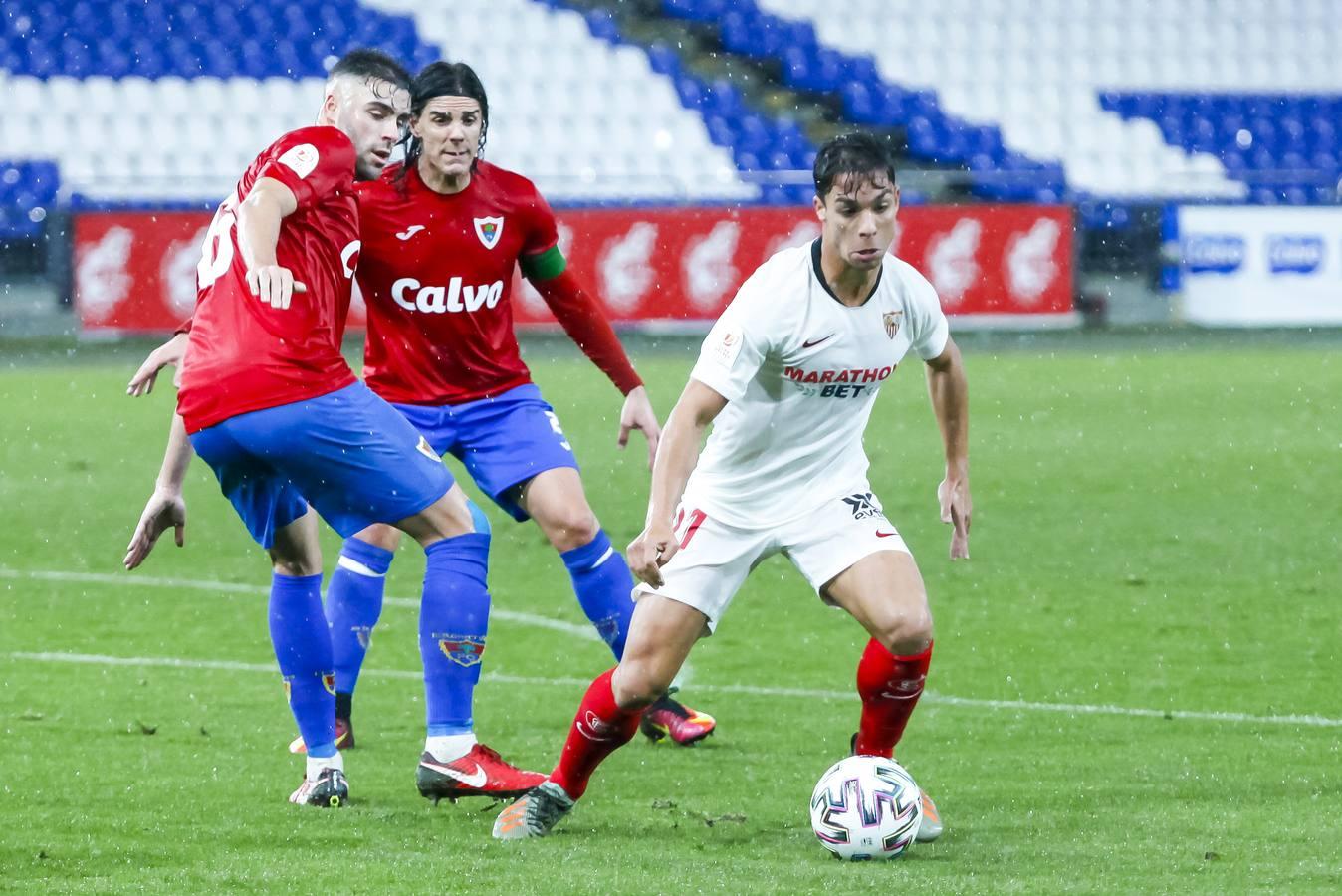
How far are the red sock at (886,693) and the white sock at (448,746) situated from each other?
3.10 ft

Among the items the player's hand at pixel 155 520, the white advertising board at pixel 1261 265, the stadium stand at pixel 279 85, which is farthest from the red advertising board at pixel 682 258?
the player's hand at pixel 155 520

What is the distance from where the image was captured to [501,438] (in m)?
5.54

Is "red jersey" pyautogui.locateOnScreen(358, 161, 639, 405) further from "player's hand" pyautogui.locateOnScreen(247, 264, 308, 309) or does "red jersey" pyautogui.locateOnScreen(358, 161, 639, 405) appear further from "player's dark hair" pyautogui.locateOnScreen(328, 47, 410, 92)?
"player's hand" pyautogui.locateOnScreen(247, 264, 308, 309)

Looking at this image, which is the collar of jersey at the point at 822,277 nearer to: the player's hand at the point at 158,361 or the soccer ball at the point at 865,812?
the soccer ball at the point at 865,812

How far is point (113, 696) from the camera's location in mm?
6285

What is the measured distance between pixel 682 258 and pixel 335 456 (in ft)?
46.3

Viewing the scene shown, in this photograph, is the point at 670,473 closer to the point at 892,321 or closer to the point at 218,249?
the point at 892,321

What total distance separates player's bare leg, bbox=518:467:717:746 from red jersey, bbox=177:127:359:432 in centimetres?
92

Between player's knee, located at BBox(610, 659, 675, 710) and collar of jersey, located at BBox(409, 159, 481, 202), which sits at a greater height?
collar of jersey, located at BBox(409, 159, 481, 202)

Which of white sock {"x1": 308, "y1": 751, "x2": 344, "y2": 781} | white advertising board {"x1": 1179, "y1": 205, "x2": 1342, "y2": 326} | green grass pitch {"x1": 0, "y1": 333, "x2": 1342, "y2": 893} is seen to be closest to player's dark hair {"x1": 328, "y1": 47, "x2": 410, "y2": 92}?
white sock {"x1": 308, "y1": 751, "x2": 344, "y2": 781}

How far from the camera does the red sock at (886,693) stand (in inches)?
179

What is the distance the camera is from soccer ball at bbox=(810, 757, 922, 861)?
13.7ft

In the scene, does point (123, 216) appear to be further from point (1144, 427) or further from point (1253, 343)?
point (1253, 343)

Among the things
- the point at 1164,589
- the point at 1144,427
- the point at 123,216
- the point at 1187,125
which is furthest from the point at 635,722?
the point at 1187,125
